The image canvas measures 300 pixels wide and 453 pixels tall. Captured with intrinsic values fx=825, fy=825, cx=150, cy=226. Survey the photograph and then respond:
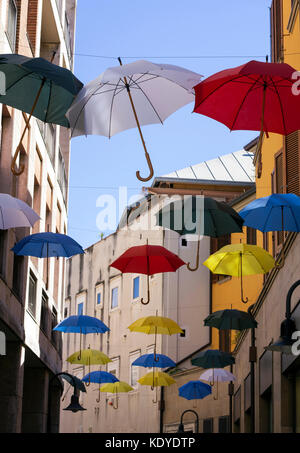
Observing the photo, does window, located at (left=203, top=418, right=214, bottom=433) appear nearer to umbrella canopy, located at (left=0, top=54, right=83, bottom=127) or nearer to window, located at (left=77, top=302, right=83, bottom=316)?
window, located at (left=77, top=302, right=83, bottom=316)

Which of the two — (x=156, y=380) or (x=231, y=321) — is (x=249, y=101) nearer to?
(x=231, y=321)

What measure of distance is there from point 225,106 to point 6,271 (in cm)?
862

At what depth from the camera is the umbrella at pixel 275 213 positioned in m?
14.4

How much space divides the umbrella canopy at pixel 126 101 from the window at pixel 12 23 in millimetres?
6640


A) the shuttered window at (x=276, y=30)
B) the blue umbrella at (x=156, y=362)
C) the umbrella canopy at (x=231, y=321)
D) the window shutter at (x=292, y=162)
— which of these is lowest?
the blue umbrella at (x=156, y=362)

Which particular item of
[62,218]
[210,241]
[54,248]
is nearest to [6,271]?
[54,248]

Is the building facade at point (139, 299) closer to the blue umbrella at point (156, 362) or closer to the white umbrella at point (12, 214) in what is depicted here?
the blue umbrella at point (156, 362)

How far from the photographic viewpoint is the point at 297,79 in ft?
36.4

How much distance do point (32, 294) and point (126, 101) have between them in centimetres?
1181

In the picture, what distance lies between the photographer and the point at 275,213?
14.7m

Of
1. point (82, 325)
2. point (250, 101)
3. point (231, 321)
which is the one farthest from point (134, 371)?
point (250, 101)

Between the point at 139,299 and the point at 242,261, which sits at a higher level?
the point at 139,299

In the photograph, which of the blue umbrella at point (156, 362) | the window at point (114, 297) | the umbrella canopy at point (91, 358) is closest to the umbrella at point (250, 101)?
A: the umbrella canopy at point (91, 358)

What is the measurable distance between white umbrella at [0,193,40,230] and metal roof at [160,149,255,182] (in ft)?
92.1
